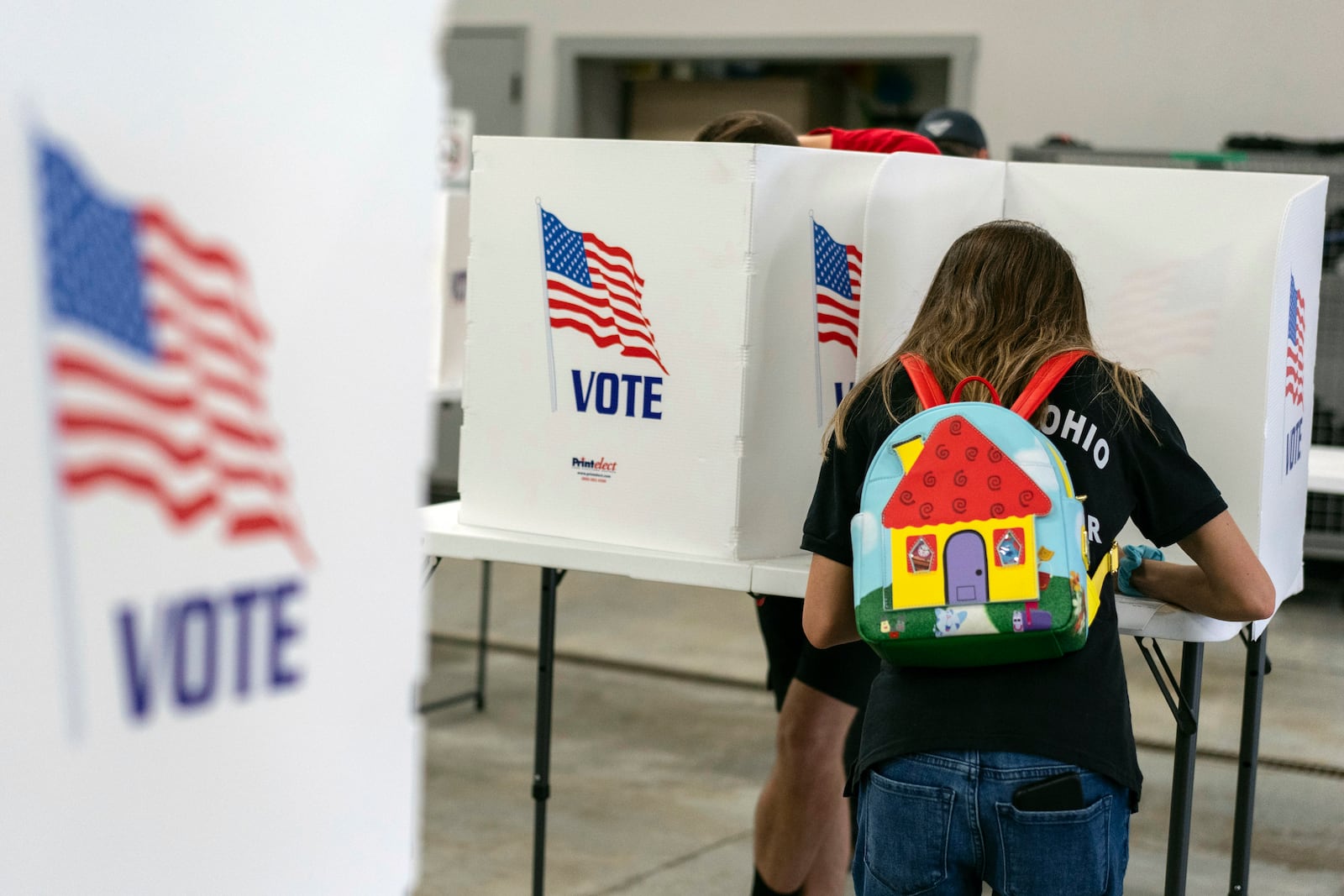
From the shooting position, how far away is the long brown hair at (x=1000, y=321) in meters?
1.62

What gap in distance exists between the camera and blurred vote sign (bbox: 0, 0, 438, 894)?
540 mm

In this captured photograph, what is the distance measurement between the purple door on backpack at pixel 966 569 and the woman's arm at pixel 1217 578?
255 millimetres

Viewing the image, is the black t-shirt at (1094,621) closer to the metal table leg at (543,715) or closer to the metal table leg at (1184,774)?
the metal table leg at (1184,774)

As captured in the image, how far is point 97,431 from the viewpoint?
555 mm

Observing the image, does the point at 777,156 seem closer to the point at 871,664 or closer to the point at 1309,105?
the point at 871,664

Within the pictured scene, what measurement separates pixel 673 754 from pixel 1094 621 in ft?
9.15

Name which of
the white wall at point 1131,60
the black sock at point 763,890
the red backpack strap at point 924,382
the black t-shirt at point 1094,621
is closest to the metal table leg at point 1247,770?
the black sock at point 763,890

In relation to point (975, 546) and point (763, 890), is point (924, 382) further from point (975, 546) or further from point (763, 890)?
point (763, 890)

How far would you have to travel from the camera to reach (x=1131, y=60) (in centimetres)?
706

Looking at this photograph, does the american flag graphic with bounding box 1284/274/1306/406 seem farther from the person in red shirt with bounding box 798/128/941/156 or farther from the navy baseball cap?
the navy baseball cap

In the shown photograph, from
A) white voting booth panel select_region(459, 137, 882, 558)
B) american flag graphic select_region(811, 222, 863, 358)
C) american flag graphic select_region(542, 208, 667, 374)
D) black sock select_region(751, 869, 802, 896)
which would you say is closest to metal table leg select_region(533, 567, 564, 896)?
white voting booth panel select_region(459, 137, 882, 558)

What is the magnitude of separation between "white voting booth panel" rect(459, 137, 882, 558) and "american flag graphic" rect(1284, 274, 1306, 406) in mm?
670

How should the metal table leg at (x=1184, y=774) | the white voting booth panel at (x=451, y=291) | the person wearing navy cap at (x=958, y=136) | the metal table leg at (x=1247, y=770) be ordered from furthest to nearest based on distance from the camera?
the white voting booth panel at (x=451, y=291)
the person wearing navy cap at (x=958, y=136)
the metal table leg at (x=1247, y=770)
the metal table leg at (x=1184, y=774)

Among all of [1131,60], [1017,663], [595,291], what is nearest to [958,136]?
[595,291]
